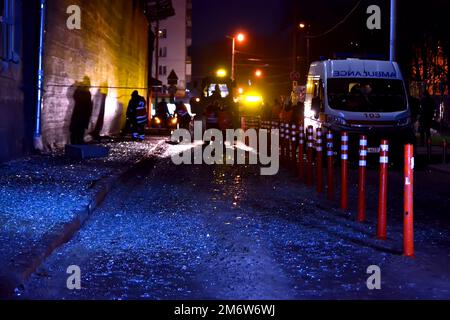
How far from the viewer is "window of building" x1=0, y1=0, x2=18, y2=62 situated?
53.0ft

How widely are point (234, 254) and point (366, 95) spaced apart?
41.2 feet

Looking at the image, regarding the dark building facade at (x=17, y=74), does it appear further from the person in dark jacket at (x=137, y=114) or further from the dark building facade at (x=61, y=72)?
the person in dark jacket at (x=137, y=114)

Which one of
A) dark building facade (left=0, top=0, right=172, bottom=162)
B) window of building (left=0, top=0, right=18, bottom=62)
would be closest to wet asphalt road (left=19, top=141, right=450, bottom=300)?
window of building (left=0, top=0, right=18, bottom=62)

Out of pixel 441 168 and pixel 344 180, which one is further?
pixel 441 168

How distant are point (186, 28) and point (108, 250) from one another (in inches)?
4003

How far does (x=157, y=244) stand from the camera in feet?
28.5

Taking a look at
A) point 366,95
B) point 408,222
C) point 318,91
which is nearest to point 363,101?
point 366,95

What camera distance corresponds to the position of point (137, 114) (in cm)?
2833

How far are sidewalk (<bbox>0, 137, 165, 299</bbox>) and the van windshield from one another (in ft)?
17.9

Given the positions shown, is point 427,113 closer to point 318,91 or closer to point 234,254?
point 318,91

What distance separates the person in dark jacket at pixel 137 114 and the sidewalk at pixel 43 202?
832 centimetres

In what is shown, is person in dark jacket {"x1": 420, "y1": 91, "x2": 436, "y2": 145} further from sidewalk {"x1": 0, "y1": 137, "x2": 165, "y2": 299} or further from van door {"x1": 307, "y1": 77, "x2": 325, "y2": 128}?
sidewalk {"x1": 0, "y1": 137, "x2": 165, "y2": 299}
